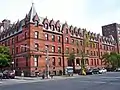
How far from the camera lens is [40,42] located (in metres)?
50.2

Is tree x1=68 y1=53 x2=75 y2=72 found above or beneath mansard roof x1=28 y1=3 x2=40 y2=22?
beneath

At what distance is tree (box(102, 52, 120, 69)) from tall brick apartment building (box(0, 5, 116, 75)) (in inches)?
426

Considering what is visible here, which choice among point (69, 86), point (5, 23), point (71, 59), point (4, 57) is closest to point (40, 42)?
point (4, 57)

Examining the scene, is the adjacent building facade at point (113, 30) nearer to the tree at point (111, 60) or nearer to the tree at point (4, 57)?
the tree at point (111, 60)

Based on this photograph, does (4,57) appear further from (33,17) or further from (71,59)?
(71,59)

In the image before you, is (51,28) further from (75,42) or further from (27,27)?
(75,42)

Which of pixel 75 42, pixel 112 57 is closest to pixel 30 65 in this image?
pixel 75 42

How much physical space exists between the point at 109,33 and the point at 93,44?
3772 cm

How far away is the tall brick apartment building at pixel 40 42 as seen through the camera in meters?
48.3

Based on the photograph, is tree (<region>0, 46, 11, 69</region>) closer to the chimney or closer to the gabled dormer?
the gabled dormer

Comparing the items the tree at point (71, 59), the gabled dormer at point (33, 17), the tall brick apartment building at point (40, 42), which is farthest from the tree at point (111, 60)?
the gabled dormer at point (33, 17)

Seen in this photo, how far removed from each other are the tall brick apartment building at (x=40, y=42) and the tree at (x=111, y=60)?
35.5ft

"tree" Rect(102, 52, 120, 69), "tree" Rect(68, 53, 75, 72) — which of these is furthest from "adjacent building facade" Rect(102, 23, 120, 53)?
"tree" Rect(68, 53, 75, 72)

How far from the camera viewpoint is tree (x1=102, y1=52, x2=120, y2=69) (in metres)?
75.1
